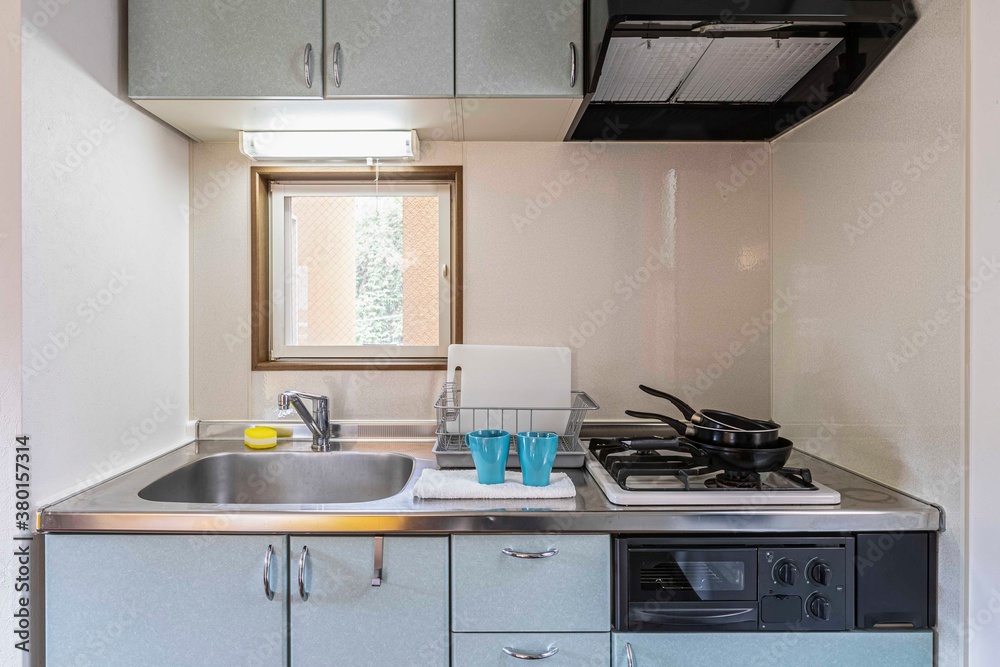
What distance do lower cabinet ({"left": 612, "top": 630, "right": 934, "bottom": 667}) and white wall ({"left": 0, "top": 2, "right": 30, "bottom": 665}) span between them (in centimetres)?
126

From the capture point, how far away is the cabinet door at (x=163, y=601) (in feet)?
3.85

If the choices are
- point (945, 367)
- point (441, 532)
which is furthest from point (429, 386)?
point (945, 367)

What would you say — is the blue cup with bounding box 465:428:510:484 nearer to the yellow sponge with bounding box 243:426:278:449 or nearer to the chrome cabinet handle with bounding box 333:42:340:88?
the yellow sponge with bounding box 243:426:278:449

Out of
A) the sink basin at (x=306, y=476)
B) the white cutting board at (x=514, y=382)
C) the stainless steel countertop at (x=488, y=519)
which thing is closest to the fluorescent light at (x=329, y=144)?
the white cutting board at (x=514, y=382)

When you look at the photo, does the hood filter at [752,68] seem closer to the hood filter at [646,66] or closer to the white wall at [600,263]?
the hood filter at [646,66]

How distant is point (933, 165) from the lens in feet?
3.87

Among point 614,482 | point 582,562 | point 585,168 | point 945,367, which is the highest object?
point 585,168

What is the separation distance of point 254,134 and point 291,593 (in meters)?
1.27

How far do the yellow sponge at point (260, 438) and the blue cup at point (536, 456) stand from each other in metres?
0.86

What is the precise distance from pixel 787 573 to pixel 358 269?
4.84ft

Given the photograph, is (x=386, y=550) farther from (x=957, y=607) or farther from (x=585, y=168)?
(x=585, y=168)

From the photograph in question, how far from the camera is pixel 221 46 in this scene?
1438 mm

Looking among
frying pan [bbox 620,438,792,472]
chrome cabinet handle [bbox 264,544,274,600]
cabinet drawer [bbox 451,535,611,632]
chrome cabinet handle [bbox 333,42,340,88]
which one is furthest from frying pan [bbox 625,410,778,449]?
chrome cabinet handle [bbox 333,42,340,88]

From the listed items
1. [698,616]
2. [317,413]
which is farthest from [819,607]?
[317,413]
